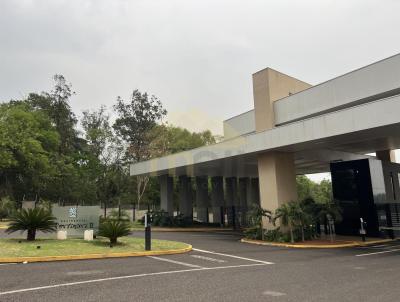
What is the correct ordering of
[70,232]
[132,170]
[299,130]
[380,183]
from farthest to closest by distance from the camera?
[132,170]
[380,183]
[299,130]
[70,232]

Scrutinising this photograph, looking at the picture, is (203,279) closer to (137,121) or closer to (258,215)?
(258,215)

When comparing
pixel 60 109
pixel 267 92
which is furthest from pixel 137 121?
pixel 267 92

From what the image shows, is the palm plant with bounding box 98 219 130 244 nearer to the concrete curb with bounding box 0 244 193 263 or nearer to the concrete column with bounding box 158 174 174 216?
the concrete curb with bounding box 0 244 193 263

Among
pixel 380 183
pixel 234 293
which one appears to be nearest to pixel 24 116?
pixel 380 183

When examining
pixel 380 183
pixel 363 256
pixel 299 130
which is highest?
pixel 299 130

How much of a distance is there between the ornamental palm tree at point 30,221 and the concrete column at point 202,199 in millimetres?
25498

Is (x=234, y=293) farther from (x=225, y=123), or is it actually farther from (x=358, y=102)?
(x=225, y=123)

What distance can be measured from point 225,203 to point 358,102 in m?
24.2

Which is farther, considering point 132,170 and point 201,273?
point 132,170

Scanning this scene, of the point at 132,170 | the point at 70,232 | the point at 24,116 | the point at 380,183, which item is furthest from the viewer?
the point at 24,116

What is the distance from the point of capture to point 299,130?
1955 cm

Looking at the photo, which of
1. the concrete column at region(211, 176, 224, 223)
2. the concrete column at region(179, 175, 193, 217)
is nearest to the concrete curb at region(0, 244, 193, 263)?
the concrete column at region(179, 175, 193, 217)

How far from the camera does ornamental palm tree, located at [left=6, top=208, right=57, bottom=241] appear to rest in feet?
51.0

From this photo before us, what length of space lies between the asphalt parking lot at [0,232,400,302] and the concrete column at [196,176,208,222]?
26340mm
